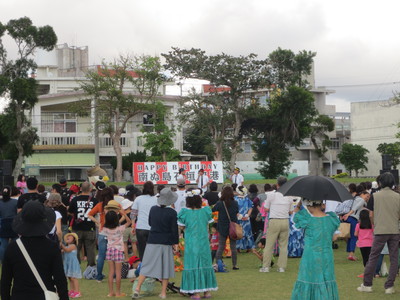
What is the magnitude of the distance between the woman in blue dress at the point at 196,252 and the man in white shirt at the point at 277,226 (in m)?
3.19

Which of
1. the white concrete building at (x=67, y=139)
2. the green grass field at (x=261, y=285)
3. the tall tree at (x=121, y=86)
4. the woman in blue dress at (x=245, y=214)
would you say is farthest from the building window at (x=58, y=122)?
the green grass field at (x=261, y=285)

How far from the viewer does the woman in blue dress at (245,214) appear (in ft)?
51.4

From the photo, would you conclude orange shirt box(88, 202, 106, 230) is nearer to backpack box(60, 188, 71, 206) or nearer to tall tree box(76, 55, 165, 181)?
backpack box(60, 188, 71, 206)

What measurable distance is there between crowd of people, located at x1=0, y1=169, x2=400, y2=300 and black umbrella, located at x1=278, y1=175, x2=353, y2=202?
0.38ft

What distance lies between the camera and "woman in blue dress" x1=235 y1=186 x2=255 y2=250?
51.4 feet

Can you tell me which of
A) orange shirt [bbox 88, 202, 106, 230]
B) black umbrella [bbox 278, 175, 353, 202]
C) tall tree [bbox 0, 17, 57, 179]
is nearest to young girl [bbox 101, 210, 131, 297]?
orange shirt [bbox 88, 202, 106, 230]

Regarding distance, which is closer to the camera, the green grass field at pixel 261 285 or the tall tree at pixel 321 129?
the green grass field at pixel 261 285

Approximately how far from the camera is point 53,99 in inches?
2074

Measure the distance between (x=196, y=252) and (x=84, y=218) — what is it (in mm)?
3065

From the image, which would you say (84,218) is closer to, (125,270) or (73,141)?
(125,270)

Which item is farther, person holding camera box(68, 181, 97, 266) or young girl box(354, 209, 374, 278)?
person holding camera box(68, 181, 97, 266)

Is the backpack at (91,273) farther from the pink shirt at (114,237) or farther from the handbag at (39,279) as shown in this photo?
the handbag at (39,279)

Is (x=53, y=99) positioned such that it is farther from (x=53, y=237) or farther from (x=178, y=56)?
(x=53, y=237)

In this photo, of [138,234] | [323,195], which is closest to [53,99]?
[138,234]
